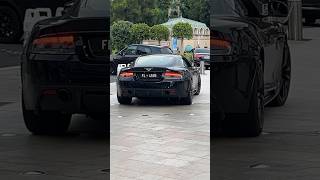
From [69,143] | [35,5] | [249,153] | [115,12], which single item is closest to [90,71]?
[69,143]

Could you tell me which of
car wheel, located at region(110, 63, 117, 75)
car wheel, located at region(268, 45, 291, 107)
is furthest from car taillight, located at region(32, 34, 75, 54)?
car wheel, located at region(268, 45, 291, 107)

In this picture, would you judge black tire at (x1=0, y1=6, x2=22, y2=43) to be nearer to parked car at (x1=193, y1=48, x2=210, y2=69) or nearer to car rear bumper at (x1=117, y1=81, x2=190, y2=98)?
car rear bumper at (x1=117, y1=81, x2=190, y2=98)

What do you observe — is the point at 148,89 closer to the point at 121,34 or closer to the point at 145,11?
the point at 121,34

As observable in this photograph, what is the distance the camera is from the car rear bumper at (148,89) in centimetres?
352

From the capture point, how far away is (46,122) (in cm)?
614

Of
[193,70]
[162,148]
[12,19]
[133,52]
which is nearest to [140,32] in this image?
[133,52]

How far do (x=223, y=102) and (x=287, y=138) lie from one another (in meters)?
0.99

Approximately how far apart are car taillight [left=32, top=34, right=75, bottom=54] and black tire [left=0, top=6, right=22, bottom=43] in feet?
39.4

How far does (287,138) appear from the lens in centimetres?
627

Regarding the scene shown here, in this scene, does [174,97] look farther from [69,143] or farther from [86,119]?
[86,119]

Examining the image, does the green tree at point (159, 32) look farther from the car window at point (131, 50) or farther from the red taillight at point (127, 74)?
the red taillight at point (127, 74)

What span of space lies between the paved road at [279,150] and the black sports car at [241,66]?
0.22m

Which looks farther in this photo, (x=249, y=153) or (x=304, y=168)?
(x=249, y=153)

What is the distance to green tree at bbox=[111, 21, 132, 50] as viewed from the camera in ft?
10.5
